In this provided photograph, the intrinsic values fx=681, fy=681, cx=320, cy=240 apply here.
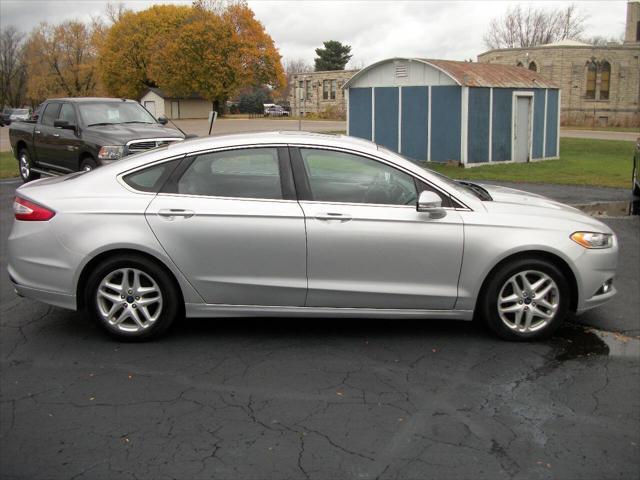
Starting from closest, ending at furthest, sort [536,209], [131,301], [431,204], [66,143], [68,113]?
[431,204] < [131,301] < [536,209] < [66,143] < [68,113]

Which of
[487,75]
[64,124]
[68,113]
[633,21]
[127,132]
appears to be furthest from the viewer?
[633,21]

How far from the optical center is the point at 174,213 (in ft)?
16.6

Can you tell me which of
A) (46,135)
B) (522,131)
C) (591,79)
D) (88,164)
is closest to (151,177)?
(88,164)

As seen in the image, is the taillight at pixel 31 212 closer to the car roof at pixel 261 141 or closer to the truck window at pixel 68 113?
the car roof at pixel 261 141

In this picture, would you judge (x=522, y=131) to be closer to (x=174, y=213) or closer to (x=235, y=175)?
(x=235, y=175)

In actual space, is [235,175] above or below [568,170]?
above

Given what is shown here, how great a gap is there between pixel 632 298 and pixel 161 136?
875 cm

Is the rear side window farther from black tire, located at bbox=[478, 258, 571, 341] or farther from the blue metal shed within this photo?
the blue metal shed

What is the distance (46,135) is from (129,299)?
9.89 meters

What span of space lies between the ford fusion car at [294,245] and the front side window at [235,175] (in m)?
0.01

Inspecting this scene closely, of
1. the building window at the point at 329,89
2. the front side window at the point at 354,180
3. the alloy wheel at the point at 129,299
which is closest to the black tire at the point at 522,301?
the front side window at the point at 354,180

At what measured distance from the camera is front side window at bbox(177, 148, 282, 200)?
204 inches

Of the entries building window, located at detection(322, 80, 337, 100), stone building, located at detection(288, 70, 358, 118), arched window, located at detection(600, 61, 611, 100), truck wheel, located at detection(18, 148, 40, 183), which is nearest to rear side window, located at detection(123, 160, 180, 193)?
truck wheel, located at detection(18, 148, 40, 183)

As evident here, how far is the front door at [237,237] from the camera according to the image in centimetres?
502
